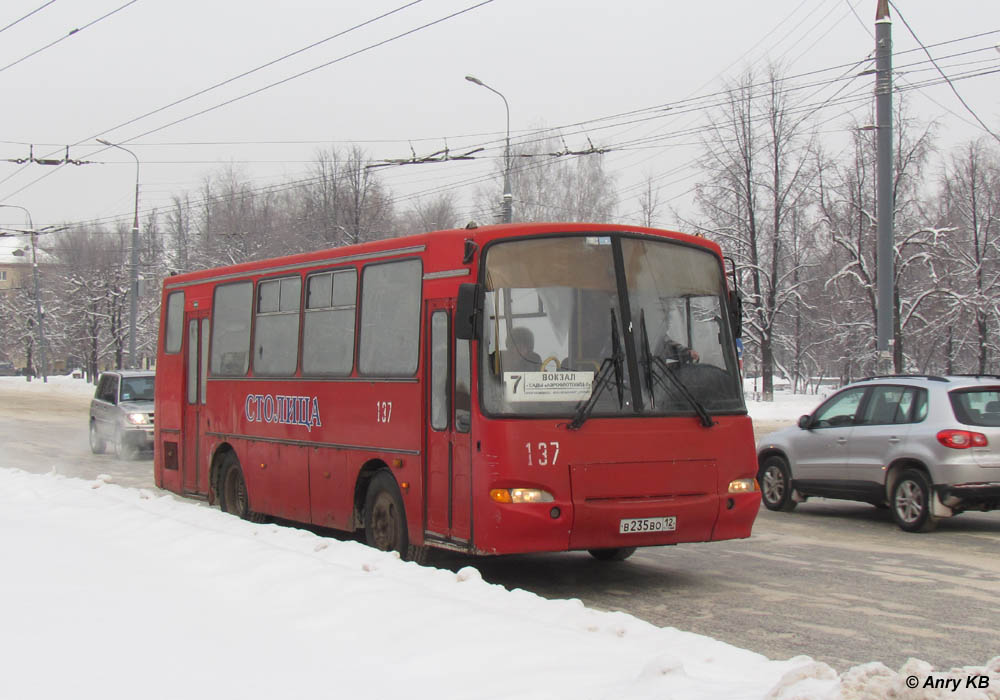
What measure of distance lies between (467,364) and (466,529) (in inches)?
49.1

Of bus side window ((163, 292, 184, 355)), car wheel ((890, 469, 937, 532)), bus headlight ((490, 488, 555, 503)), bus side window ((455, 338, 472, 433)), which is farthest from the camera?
bus side window ((163, 292, 184, 355))

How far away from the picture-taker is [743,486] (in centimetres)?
929

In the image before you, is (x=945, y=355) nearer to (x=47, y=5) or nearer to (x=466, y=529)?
(x=47, y=5)

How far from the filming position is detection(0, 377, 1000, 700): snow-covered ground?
506cm

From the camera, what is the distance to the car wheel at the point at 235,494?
12891mm

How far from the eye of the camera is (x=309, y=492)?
1142 centimetres

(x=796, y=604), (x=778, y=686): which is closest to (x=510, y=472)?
(x=796, y=604)

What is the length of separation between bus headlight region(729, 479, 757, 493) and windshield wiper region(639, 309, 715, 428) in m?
0.53

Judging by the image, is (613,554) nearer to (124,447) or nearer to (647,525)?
(647,525)

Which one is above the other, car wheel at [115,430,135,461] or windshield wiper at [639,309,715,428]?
windshield wiper at [639,309,715,428]

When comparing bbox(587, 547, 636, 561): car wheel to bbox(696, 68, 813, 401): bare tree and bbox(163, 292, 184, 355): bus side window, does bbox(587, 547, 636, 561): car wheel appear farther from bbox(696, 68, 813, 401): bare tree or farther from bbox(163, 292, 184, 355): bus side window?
bbox(696, 68, 813, 401): bare tree

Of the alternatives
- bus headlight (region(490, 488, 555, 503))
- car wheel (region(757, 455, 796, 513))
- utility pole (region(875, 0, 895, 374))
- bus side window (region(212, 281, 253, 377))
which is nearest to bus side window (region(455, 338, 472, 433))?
bus headlight (region(490, 488, 555, 503))

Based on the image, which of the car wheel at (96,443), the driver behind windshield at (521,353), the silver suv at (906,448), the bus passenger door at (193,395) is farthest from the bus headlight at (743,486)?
the car wheel at (96,443)

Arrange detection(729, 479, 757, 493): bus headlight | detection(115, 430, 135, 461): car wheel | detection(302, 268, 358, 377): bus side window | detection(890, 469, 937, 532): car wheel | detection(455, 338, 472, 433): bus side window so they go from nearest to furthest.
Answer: detection(455, 338, 472, 433): bus side window < detection(729, 479, 757, 493): bus headlight < detection(302, 268, 358, 377): bus side window < detection(890, 469, 937, 532): car wheel < detection(115, 430, 135, 461): car wheel
